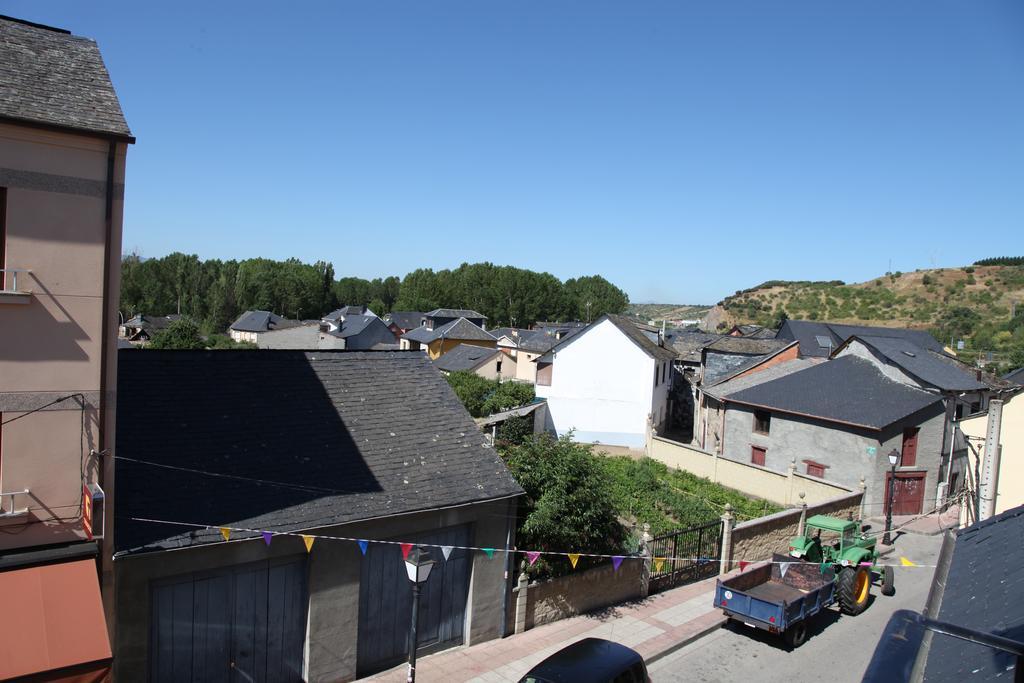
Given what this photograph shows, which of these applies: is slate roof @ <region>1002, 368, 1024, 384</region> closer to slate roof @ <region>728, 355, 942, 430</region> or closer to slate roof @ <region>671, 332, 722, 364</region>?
slate roof @ <region>728, 355, 942, 430</region>

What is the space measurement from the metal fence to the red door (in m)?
12.0

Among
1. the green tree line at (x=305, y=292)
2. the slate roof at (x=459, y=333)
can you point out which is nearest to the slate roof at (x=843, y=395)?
the slate roof at (x=459, y=333)

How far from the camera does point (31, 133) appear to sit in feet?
27.5

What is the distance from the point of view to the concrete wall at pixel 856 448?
1030 inches

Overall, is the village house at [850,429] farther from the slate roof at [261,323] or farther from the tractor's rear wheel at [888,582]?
the slate roof at [261,323]

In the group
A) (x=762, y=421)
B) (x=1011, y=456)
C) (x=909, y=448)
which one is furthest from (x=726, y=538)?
(x=762, y=421)

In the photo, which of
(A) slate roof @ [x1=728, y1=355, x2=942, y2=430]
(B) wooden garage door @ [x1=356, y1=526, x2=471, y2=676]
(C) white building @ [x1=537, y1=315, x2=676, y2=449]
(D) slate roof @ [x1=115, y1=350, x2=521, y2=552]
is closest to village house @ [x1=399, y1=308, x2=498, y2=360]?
(C) white building @ [x1=537, y1=315, x2=676, y2=449]

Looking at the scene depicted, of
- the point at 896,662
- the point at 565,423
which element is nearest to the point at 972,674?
the point at 896,662

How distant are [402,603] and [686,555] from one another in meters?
8.77

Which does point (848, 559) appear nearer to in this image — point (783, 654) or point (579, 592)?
point (783, 654)

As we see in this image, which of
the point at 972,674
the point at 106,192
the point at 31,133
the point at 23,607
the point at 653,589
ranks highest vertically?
the point at 31,133

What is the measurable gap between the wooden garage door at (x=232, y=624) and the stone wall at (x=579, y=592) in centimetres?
452

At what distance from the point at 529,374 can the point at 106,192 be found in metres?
56.6

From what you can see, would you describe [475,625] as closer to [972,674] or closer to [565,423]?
[972,674]
